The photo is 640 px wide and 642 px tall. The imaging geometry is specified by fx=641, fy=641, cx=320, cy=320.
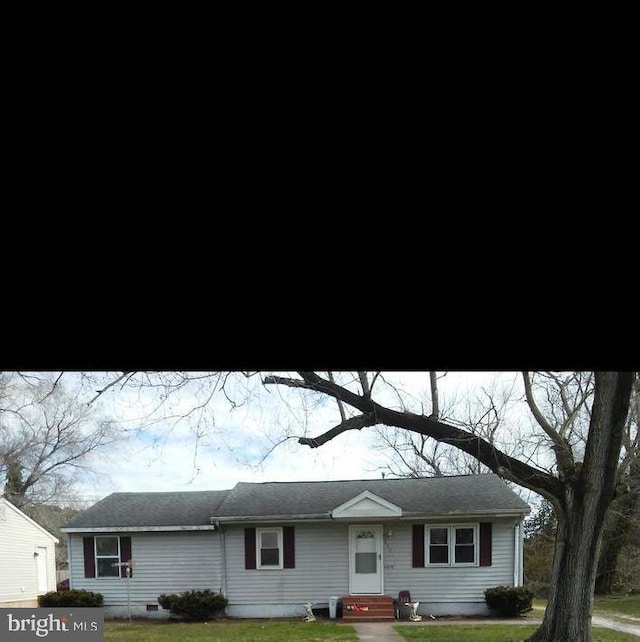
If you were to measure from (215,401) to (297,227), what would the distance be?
5851mm

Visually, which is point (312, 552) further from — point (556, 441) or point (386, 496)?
point (556, 441)

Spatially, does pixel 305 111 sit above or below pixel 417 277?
above

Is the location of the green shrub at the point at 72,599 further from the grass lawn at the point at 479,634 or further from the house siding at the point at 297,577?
the grass lawn at the point at 479,634

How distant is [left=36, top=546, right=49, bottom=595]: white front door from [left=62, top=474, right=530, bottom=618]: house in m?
3.63

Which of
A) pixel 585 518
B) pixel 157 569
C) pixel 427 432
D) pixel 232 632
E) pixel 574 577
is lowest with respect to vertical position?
pixel 232 632

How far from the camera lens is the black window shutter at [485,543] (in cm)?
1072

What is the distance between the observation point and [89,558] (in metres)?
11.3

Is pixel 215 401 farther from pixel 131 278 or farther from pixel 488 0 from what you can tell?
pixel 488 0

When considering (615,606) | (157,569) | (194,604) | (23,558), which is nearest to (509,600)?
(615,606)

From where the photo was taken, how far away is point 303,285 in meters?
1.70

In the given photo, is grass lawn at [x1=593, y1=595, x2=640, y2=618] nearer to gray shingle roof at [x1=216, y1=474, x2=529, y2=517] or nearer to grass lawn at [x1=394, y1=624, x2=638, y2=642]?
grass lawn at [x1=394, y1=624, x2=638, y2=642]

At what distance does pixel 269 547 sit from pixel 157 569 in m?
1.99

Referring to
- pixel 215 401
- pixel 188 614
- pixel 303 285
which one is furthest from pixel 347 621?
pixel 303 285

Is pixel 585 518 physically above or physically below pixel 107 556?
above
